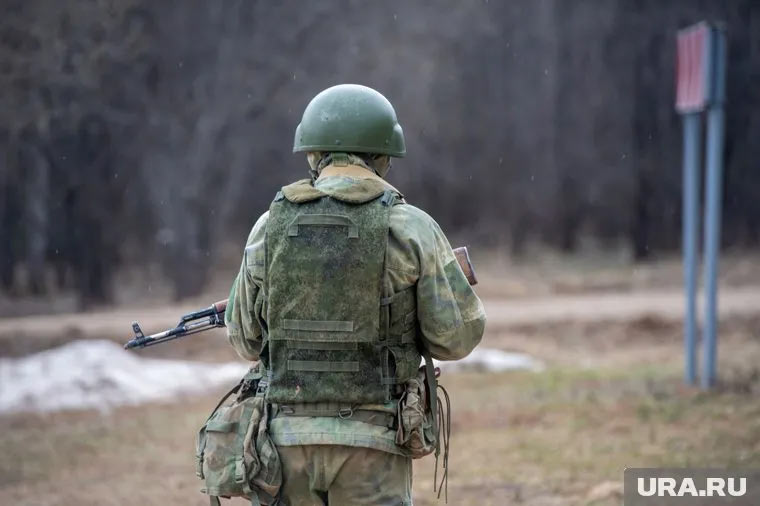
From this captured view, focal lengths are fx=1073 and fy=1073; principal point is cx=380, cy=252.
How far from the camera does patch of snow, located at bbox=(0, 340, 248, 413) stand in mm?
10898

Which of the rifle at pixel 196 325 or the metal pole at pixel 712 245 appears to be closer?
the rifle at pixel 196 325

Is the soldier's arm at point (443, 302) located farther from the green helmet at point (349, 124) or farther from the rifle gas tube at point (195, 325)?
the rifle gas tube at point (195, 325)

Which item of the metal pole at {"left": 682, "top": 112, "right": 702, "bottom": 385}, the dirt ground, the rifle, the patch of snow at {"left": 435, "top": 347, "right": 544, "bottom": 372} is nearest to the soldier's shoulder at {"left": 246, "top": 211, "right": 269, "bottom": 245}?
the rifle

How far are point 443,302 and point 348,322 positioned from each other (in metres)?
0.30

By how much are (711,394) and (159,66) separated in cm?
1047

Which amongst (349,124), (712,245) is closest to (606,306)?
(712,245)

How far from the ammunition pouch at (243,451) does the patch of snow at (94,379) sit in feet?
25.4

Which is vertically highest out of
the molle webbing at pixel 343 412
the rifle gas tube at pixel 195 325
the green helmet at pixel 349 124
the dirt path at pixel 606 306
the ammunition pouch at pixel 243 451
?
the green helmet at pixel 349 124

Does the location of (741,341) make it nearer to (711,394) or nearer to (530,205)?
(711,394)

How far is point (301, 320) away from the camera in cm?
325

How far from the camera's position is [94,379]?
36.9 feet

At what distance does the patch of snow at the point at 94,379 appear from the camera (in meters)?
10.9

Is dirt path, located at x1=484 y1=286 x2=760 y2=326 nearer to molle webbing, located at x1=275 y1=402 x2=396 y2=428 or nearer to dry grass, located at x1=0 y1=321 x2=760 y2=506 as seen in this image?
dry grass, located at x1=0 y1=321 x2=760 y2=506

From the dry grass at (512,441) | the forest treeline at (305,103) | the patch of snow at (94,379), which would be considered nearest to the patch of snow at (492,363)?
the dry grass at (512,441)
